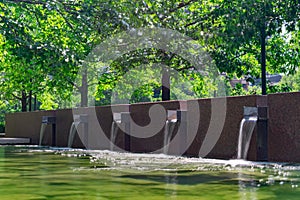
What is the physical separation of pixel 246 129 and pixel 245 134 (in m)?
0.14

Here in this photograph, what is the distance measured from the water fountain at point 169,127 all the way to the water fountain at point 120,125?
8.54 ft

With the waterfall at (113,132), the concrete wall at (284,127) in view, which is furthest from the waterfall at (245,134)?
the waterfall at (113,132)

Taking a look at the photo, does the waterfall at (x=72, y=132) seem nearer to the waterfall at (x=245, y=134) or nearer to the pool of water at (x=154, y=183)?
the waterfall at (x=245, y=134)

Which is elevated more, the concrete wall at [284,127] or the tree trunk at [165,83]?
the tree trunk at [165,83]

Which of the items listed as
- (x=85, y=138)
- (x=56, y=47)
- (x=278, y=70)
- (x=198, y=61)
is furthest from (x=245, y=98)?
(x=278, y=70)

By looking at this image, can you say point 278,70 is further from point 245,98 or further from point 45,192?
point 45,192

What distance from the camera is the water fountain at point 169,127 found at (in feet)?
55.5

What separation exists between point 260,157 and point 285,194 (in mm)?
6479

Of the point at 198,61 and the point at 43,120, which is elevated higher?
the point at 198,61

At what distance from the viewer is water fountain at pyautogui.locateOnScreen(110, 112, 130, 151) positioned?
770 inches

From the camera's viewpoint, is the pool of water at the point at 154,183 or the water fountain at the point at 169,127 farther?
the water fountain at the point at 169,127

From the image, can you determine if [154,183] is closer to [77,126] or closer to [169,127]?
[169,127]

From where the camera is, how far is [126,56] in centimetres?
2803

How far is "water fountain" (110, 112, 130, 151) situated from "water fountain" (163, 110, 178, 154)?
8.54ft
